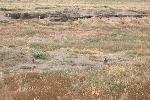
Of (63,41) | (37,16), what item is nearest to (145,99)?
(63,41)

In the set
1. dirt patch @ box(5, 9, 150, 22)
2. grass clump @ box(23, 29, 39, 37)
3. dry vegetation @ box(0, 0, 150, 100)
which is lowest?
dirt patch @ box(5, 9, 150, 22)

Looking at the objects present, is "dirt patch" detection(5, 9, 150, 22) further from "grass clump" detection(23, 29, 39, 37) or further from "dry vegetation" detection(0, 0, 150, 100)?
"grass clump" detection(23, 29, 39, 37)

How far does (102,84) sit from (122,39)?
2255 cm

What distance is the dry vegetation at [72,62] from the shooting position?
1374 centimetres

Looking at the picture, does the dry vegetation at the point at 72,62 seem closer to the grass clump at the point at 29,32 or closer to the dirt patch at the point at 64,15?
the grass clump at the point at 29,32

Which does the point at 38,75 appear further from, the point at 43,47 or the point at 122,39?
the point at 122,39

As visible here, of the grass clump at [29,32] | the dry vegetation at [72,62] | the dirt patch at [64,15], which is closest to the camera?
the dry vegetation at [72,62]

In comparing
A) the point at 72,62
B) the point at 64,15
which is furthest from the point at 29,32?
the point at 64,15

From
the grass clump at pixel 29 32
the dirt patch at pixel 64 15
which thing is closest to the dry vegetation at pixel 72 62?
the grass clump at pixel 29 32

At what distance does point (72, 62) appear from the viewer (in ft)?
Result: 80.1

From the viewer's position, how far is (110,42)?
35156 mm

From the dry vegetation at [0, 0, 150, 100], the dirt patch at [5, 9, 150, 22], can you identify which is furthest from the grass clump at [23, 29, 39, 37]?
the dirt patch at [5, 9, 150, 22]

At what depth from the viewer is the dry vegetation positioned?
45.1ft

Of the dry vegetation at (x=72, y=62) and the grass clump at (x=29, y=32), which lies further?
the grass clump at (x=29, y=32)
